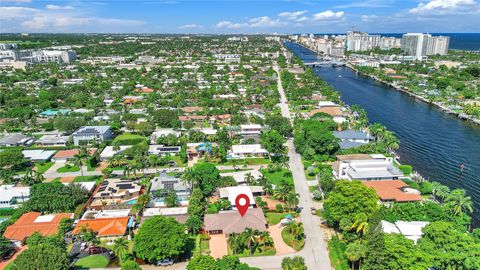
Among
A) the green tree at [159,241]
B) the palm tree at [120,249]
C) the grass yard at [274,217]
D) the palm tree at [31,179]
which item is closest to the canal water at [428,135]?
the grass yard at [274,217]

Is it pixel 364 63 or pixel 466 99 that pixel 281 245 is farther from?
pixel 364 63

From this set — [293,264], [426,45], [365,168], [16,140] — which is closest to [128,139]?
[16,140]

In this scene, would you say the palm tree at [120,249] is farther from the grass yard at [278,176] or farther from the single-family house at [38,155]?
the single-family house at [38,155]

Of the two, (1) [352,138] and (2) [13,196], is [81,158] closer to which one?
(2) [13,196]

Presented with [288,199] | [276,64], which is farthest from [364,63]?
[288,199]

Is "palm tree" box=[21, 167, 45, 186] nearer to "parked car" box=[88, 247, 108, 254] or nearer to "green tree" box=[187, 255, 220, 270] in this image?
"parked car" box=[88, 247, 108, 254]

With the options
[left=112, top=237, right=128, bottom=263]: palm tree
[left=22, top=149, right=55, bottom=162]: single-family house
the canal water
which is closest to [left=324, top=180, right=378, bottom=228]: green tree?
the canal water
